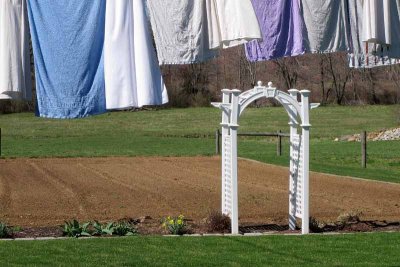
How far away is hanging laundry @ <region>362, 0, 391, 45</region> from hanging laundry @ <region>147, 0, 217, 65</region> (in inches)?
80.3

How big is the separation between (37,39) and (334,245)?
697cm

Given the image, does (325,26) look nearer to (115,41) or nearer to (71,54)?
(115,41)

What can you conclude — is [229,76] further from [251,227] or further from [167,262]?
[167,262]

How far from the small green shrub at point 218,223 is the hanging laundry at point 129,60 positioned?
7502 millimetres

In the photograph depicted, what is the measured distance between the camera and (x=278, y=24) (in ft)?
44.3

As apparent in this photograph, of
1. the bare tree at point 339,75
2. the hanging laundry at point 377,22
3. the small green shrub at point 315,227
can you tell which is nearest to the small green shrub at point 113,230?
the small green shrub at point 315,227

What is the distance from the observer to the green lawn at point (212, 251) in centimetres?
1548

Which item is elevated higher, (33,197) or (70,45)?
(70,45)

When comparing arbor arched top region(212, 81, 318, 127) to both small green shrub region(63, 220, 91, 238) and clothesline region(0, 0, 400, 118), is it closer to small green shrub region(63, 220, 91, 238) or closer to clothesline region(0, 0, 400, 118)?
small green shrub region(63, 220, 91, 238)

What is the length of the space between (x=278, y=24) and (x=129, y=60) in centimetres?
233

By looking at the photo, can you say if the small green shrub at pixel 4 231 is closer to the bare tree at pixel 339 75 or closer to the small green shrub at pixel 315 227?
the small green shrub at pixel 315 227

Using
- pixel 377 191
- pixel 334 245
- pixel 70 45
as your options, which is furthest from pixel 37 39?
pixel 377 191

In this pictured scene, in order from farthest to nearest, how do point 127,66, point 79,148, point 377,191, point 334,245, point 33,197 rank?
point 79,148 < point 377,191 < point 33,197 < point 334,245 < point 127,66

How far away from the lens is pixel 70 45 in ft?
40.7
